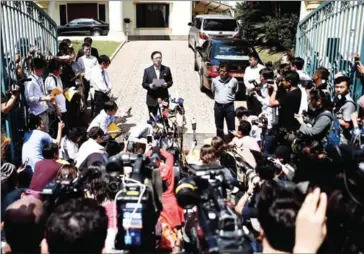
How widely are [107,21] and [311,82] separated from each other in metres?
25.3

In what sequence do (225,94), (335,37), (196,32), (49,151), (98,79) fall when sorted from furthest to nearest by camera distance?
A: (196,32)
(98,79)
(335,37)
(225,94)
(49,151)

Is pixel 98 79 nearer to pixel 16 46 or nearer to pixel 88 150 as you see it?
pixel 16 46

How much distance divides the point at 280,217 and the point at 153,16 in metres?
29.1

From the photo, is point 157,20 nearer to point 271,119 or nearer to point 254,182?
point 271,119

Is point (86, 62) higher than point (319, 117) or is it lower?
higher

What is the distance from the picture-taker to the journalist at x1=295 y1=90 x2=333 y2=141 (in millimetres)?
5707

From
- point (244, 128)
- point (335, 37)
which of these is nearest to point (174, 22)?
point (335, 37)

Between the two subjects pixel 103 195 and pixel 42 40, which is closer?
pixel 103 195

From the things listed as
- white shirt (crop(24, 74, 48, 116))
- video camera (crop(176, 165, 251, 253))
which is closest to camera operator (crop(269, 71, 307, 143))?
video camera (crop(176, 165, 251, 253))

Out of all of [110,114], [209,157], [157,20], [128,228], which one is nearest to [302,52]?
[110,114]

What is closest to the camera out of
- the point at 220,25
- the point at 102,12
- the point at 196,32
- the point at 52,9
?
the point at 220,25

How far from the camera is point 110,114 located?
7.31m

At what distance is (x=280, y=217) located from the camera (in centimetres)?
246

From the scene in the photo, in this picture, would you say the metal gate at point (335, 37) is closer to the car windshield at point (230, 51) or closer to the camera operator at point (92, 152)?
the car windshield at point (230, 51)
